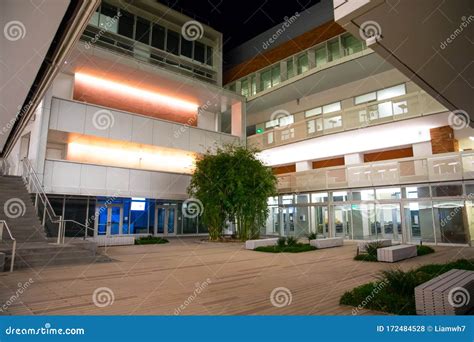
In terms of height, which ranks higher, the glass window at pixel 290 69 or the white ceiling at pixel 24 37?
the glass window at pixel 290 69

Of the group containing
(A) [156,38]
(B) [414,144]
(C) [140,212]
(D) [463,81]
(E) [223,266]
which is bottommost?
(E) [223,266]

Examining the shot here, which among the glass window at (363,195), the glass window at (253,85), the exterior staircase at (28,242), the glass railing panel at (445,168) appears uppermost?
the glass window at (253,85)

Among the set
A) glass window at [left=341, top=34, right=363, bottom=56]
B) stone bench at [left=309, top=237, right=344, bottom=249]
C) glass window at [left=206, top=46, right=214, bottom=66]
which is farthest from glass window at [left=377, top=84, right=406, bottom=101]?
glass window at [left=206, top=46, right=214, bottom=66]

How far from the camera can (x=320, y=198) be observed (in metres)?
21.1

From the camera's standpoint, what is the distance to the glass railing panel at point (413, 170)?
53.6 feet

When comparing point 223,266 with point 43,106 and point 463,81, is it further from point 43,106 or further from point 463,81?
point 43,106

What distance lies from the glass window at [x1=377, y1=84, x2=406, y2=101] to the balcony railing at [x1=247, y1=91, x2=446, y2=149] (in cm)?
248

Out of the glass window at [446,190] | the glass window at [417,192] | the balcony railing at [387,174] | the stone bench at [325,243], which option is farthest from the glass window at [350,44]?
the stone bench at [325,243]

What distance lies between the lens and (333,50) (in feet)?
69.7

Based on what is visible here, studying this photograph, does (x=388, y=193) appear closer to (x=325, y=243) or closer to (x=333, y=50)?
(x=325, y=243)

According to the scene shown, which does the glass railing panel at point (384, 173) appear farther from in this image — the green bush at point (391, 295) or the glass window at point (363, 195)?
the green bush at point (391, 295)

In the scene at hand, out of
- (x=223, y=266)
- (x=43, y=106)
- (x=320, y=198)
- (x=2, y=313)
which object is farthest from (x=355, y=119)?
(x=2, y=313)

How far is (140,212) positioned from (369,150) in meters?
14.6

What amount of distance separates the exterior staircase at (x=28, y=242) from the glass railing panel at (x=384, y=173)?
47.2 feet
